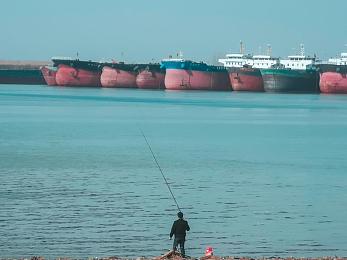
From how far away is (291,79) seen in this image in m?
116

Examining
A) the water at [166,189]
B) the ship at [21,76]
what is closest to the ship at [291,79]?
the ship at [21,76]

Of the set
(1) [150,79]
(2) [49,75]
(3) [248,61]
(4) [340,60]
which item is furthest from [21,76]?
(4) [340,60]

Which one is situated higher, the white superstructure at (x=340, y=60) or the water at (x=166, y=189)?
the water at (x=166, y=189)

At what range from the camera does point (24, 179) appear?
3091cm

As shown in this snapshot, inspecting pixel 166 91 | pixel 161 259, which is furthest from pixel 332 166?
pixel 166 91

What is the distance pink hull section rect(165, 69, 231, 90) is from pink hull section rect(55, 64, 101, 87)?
38.1 feet

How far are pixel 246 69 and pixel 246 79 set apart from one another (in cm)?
161

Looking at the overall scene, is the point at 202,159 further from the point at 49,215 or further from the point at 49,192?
the point at 49,215

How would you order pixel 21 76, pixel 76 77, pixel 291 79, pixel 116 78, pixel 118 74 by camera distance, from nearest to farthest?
pixel 291 79 < pixel 118 74 < pixel 76 77 < pixel 116 78 < pixel 21 76

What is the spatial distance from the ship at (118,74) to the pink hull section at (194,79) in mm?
6294

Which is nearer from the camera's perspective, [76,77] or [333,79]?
[333,79]

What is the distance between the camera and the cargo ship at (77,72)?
125375mm

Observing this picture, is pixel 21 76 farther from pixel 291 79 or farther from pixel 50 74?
pixel 291 79

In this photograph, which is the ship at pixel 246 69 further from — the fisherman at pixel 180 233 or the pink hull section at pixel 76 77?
the fisherman at pixel 180 233
